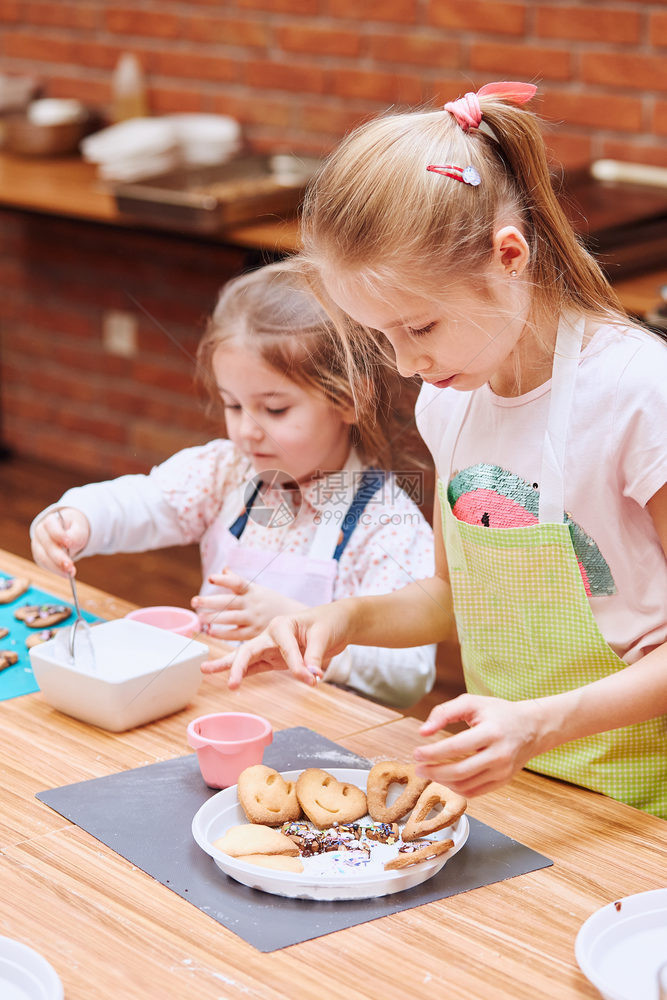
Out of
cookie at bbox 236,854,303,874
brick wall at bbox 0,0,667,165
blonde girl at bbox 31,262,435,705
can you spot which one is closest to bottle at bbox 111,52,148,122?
brick wall at bbox 0,0,667,165

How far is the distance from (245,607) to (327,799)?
0.33m

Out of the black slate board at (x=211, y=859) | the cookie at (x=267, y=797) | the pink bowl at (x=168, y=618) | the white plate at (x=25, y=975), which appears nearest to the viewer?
the white plate at (x=25, y=975)

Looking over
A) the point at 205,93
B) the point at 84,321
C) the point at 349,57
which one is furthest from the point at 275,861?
the point at 84,321

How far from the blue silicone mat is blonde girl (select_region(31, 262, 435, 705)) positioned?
0.14 feet

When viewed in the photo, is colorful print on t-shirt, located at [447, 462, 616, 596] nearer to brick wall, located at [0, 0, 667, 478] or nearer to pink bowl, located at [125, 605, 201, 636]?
pink bowl, located at [125, 605, 201, 636]

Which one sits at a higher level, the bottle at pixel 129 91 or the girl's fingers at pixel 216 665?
the bottle at pixel 129 91

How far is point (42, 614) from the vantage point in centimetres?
139

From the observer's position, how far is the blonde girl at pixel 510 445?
0.97 metres

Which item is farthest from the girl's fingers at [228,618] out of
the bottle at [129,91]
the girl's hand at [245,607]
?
the bottle at [129,91]

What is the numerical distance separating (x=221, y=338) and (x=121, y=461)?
0.26 meters

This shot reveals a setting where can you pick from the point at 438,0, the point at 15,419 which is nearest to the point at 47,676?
the point at 438,0

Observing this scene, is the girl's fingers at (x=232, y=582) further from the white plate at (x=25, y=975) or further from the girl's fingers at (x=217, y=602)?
the white plate at (x=25, y=975)

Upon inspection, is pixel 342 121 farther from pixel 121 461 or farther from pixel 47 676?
pixel 47 676

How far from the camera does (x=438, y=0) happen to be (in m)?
2.84
